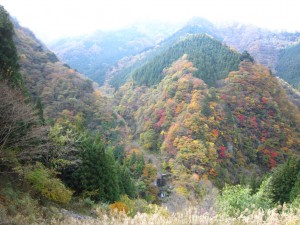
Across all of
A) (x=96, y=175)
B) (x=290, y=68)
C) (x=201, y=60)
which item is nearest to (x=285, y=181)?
(x=96, y=175)

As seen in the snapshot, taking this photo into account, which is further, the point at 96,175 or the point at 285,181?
the point at 285,181

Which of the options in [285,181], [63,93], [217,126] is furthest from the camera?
[217,126]

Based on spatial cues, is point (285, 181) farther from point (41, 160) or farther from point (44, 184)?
point (44, 184)

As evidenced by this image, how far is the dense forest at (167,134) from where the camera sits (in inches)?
949

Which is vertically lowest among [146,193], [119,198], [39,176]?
[146,193]

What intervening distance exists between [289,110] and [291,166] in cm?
5567

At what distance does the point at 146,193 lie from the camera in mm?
51188

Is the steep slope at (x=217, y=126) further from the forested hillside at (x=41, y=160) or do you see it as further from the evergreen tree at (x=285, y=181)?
the evergreen tree at (x=285, y=181)

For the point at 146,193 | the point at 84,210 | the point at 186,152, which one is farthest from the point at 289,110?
the point at 84,210

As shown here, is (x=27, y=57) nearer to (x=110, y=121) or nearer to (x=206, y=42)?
(x=110, y=121)

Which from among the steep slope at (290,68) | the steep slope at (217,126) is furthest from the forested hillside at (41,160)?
the steep slope at (290,68)

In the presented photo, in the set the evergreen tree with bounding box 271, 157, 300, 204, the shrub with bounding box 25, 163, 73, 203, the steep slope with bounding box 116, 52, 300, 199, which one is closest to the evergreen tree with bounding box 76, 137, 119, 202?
the shrub with bounding box 25, 163, 73, 203

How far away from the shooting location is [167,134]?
72625 mm

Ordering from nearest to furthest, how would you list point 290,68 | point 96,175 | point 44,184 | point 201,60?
point 44,184
point 96,175
point 201,60
point 290,68
